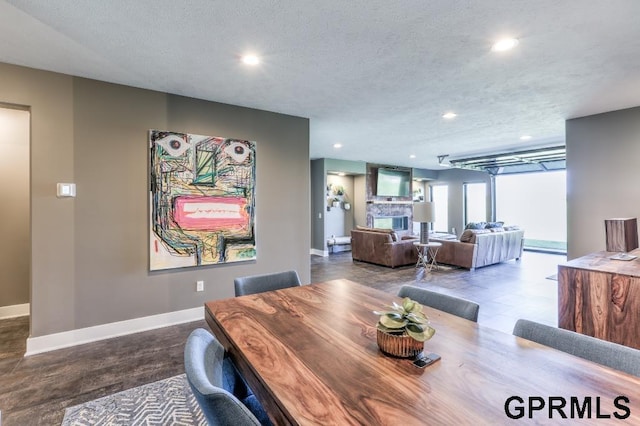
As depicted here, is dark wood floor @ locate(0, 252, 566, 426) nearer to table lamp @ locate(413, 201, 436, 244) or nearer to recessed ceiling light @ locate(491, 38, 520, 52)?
table lamp @ locate(413, 201, 436, 244)

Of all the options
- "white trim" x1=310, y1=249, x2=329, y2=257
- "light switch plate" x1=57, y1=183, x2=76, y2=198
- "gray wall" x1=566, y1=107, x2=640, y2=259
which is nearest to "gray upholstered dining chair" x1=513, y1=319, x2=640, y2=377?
"light switch plate" x1=57, y1=183, x2=76, y2=198

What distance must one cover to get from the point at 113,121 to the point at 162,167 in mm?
616

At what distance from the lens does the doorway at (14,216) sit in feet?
11.4

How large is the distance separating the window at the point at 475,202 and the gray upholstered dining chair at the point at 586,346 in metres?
9.62

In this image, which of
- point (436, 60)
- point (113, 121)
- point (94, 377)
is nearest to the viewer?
point (94, 377)

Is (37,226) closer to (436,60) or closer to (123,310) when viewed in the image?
(123,310)

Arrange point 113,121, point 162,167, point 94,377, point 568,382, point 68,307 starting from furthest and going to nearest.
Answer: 1. point 162,167
2. point 113,121
3. point 68,307
4. point 94,377
5. point 568,382

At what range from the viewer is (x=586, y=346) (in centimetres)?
107

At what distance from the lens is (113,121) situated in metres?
2.98

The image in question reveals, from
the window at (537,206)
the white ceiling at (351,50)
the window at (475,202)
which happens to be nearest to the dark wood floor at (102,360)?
the white ceiling at (351,50)

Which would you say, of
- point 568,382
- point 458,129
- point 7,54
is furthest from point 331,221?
point 568,382

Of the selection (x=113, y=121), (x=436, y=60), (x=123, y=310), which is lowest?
(x=123, y=310)

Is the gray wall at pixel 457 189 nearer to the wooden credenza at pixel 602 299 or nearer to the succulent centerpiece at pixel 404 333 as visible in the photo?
the wooden credenza at pixel 602 299

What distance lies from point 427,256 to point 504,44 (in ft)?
16.6
